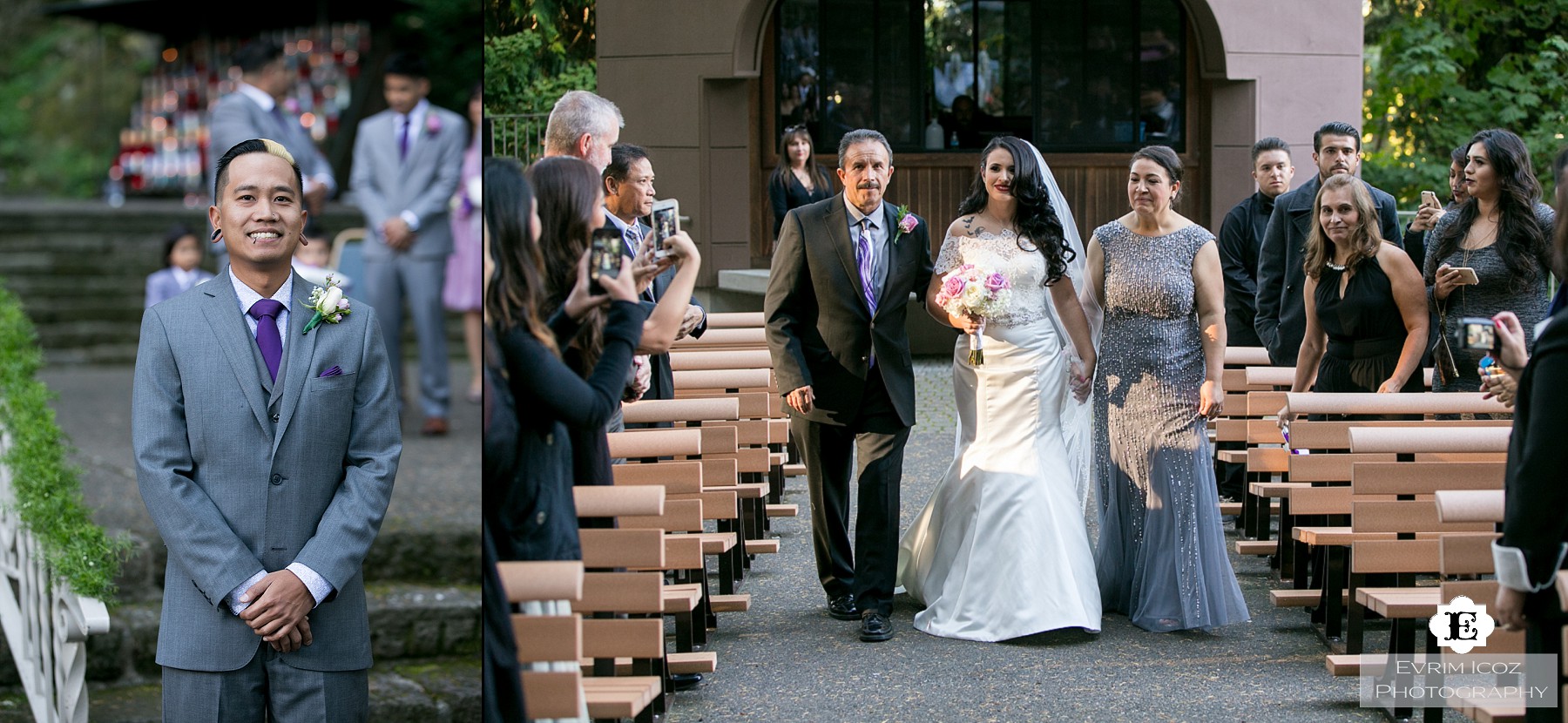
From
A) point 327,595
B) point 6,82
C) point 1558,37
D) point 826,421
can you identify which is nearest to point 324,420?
point 327,595

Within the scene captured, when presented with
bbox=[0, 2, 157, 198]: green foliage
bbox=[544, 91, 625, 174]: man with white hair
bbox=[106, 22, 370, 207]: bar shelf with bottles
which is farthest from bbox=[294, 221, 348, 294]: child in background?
bbox=[0, 2, 157, 198]: green foliage

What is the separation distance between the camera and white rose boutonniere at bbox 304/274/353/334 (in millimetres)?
3639

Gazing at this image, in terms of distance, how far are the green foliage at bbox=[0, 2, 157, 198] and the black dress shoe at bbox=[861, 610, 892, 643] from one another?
20.1 metres

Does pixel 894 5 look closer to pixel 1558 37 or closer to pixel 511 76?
pixel 511 76

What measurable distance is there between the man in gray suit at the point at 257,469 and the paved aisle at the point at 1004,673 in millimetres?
1295

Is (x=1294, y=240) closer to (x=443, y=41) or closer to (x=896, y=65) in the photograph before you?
(x=896, y=65)

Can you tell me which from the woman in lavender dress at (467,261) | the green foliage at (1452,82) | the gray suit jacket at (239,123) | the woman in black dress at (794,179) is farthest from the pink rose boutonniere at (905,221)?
the woman in lavender dress at (467,261)

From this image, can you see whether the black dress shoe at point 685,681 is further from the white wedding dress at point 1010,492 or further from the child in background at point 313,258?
the child in background at point 313,258

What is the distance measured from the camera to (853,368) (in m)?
5.29

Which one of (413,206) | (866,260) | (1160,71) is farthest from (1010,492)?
(413,206)

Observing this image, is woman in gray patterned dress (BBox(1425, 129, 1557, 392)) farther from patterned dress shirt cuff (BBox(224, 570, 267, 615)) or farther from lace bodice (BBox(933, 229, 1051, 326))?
patterned dress shirt cuff (BBox(224, 570, 267, 615))

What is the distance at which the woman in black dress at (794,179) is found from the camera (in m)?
4.25

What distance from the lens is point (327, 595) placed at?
3.64 meters

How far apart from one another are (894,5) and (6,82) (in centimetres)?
2531
